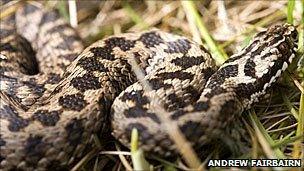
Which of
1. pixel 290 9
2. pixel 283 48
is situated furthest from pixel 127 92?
pixel 290 9

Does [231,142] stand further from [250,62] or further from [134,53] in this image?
[134,53]

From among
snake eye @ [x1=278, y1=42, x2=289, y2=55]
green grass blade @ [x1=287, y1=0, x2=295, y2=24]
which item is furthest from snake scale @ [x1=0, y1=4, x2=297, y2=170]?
green grass blade @ [x1=287, y1=0, x2=295, y2=24]

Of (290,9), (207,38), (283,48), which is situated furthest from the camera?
(207,38)

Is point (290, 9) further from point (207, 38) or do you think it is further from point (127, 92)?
point (127, 92)

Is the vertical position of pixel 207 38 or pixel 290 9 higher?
pixel 207 38

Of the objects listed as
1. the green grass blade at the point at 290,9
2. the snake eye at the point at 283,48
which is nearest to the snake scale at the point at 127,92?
the snake eye at the point at 283,48

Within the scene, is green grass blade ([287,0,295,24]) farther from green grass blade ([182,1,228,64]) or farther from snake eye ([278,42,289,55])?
green grass blade ([182,1,228,64])

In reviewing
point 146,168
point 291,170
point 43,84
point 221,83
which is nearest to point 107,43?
point 43,84

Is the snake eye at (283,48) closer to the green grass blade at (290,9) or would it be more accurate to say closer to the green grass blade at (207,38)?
the green grass blade at (290,9)
